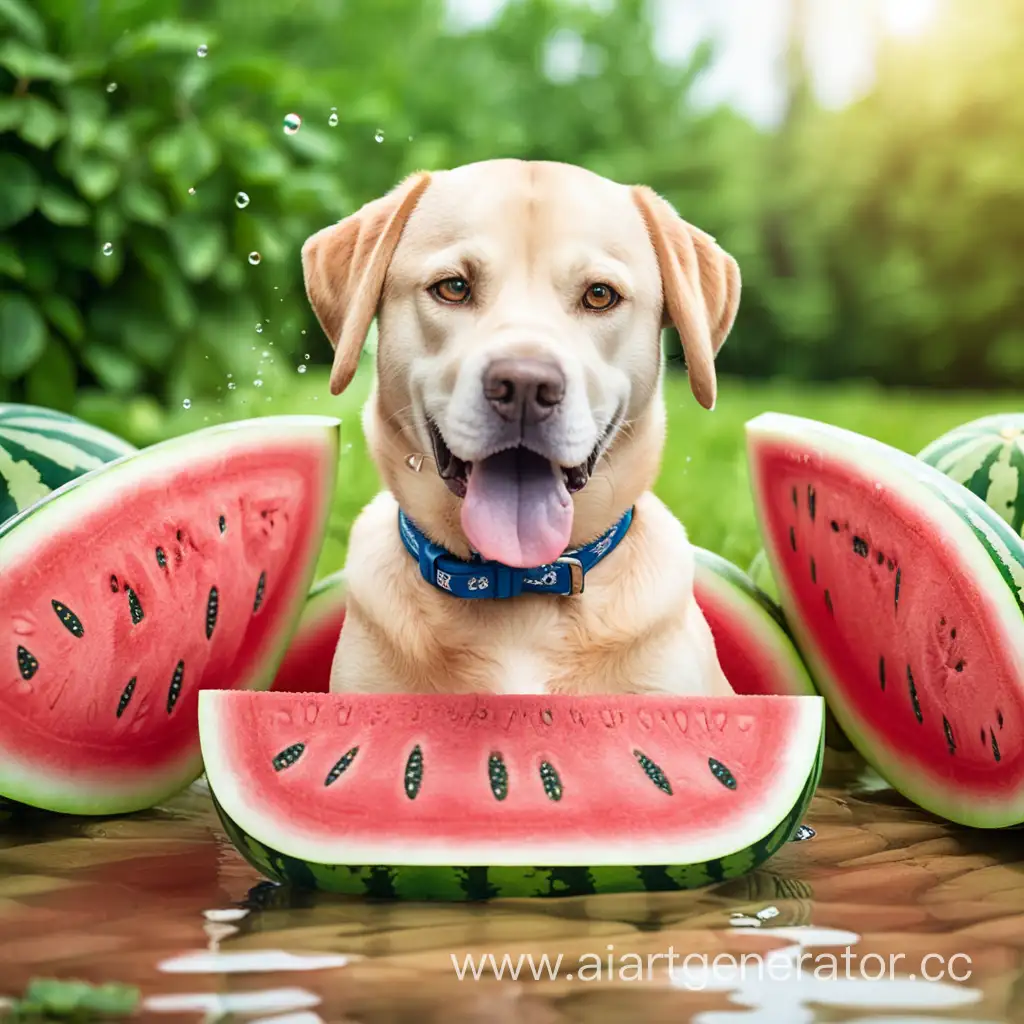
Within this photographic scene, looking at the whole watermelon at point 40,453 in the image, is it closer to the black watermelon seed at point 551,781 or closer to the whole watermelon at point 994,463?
the black watermelon seed at point 551,781

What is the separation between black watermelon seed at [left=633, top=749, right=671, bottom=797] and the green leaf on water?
1.02 m

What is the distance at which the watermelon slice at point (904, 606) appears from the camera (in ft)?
9.36

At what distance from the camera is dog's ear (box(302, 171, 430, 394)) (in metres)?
2.92

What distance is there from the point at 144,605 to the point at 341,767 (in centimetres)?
73

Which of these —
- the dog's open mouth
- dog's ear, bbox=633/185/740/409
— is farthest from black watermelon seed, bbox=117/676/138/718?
dog's ear, bbox=633/185/740/409

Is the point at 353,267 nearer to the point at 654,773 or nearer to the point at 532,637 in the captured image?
the point at 532,637

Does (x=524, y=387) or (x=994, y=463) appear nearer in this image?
(x=524, y=387)

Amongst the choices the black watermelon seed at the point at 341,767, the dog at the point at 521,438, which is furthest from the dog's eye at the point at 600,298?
the black watermelon seed at the point at 341,767

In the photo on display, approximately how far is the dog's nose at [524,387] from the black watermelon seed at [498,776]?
2.12ft

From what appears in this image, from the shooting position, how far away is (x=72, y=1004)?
1.93m

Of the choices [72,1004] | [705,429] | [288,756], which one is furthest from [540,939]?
[705,429]

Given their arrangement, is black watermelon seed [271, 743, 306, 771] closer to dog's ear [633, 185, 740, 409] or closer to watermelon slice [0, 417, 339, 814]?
watermelon slice [0, 417, 339, 814]

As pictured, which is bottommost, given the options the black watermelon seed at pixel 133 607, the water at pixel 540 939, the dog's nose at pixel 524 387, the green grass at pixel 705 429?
the water at pixel 540 939

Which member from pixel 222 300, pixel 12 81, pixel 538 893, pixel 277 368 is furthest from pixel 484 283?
pixel 277 368
